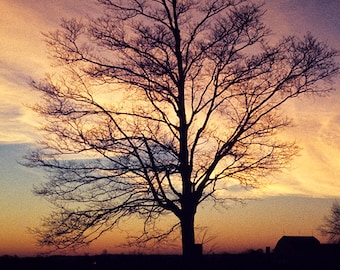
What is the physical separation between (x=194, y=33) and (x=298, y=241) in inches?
1876

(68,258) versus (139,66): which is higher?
(139,66)

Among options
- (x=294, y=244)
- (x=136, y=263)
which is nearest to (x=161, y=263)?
(x=136, y=263)

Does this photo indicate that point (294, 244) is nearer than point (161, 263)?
No

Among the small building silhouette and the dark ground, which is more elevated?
the small building silhouette

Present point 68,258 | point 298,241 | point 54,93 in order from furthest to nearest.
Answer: point 298,241 → point 54,93 → point 68,258

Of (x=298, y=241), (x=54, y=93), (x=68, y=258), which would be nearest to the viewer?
(x=68, y=258)

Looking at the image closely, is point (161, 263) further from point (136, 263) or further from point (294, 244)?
point (294, 244)

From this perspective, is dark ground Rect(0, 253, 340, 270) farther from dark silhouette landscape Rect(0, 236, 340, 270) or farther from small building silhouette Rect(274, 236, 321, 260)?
small building silhouette Rect(274, 236, 321, 260)

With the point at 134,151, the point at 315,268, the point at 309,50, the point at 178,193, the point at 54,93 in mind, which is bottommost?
the point at 315,268

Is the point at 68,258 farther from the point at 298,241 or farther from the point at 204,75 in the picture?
the point at 298,241

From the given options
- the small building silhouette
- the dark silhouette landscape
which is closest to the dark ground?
the dark silhouette landscape

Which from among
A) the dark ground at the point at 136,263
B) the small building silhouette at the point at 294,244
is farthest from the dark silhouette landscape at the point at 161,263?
the small building silhouette at the point at 294,244

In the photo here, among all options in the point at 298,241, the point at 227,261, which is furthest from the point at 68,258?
the point at 298,241

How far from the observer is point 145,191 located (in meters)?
13.9
